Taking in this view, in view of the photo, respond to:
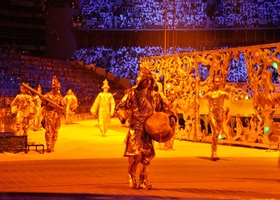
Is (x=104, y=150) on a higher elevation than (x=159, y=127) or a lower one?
lower

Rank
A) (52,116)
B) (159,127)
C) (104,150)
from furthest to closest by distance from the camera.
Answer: (104,150), (52,116), (159,127)

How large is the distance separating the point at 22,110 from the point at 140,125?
9902 millimetres

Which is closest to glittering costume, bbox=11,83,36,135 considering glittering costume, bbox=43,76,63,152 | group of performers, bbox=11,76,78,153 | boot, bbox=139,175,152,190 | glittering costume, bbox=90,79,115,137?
group of performers, bbox=11,76,78,153

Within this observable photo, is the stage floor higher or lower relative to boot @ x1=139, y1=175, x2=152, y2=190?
lower

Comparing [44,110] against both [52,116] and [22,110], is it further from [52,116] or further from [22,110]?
[22,110]

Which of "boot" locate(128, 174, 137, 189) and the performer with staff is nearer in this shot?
"boot" locate(128, 174, 137, 189)

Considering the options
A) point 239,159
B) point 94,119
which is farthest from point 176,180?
point 94,119

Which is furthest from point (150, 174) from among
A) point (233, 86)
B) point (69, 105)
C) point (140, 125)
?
point (69, 105)

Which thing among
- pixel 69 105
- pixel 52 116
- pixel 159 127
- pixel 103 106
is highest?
pixel 159 127

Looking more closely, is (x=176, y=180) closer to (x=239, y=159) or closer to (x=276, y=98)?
(x=276, y=98)

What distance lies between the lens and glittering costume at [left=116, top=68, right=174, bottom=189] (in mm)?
10555

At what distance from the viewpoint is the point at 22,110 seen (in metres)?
19.8

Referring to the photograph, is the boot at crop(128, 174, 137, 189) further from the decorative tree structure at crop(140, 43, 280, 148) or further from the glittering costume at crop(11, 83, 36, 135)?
the glittering costume at crop(11, 83, 36, 135)

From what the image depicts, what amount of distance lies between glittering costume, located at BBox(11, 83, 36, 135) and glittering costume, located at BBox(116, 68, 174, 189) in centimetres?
941
